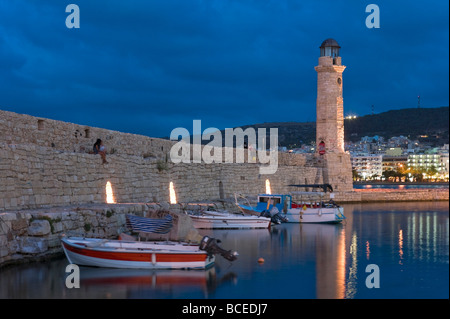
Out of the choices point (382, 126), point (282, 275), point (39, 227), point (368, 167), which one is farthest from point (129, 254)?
point (382, 126)

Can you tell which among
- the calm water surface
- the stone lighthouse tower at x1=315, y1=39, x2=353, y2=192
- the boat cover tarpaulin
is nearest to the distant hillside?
the stone lighthouse tower at x1=315, y1=39, x2=353, y2=192

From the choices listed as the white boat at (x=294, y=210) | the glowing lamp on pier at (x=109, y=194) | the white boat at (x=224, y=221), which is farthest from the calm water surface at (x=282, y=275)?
the white boat at (x=294, y=210)

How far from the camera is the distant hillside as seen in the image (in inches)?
3250

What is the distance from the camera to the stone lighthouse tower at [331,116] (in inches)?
1182

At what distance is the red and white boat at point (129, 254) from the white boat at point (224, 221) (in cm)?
676

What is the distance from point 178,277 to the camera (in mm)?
10250

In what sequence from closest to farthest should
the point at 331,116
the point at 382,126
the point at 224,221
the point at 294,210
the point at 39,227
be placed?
the point at 39,227
the point at 224,221
the point at 294,210
the point at 331,116
the point at 382,126

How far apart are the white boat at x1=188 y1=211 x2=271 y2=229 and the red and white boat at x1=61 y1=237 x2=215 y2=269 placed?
6.76 meters

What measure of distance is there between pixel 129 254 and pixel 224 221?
754cm

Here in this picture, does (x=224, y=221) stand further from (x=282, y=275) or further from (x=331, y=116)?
(x=331, y=116)

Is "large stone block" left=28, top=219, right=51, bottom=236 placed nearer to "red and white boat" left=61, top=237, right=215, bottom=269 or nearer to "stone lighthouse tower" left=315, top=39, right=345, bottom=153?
"red and white boat" left=61, top=237, right=215, bottom=269

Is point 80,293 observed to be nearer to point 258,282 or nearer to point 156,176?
point 258,282

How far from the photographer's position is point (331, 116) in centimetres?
3009

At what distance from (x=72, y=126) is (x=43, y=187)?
2706mm
